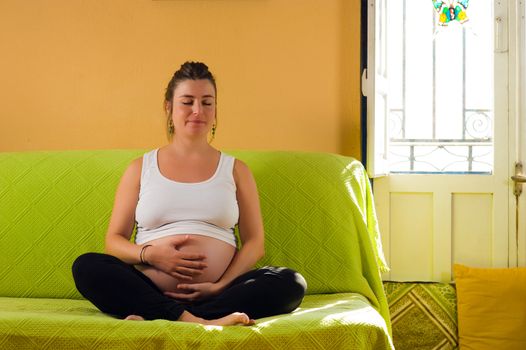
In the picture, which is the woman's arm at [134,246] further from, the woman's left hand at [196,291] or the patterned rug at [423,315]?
the patterned rug at [423,315]

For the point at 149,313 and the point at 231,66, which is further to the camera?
the point at 231,66

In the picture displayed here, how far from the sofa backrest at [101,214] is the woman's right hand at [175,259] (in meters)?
0.52

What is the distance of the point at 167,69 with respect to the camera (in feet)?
11.2

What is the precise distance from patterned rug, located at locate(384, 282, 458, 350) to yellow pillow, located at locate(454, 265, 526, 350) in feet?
0.17

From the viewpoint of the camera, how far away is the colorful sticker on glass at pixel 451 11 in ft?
11.4

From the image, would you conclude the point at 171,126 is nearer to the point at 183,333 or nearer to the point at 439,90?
the point at 183,333

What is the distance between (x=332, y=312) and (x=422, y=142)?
1624 millimetres

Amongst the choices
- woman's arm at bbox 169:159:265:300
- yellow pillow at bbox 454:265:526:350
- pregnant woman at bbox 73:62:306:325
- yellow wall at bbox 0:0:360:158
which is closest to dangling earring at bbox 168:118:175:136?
pregnant woman at bbox 73:62:306:325

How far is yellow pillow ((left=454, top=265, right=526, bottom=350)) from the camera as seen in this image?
3.20 metres

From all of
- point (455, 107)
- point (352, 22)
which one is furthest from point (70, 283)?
point (455, 107)

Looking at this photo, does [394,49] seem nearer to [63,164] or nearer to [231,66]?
[231,66]

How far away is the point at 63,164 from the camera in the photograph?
2904 millimetres

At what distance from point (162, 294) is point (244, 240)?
368 mm

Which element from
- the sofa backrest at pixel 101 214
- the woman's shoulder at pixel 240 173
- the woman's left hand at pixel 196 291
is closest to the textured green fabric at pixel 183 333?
the woman's left hand at pixel 196 291
